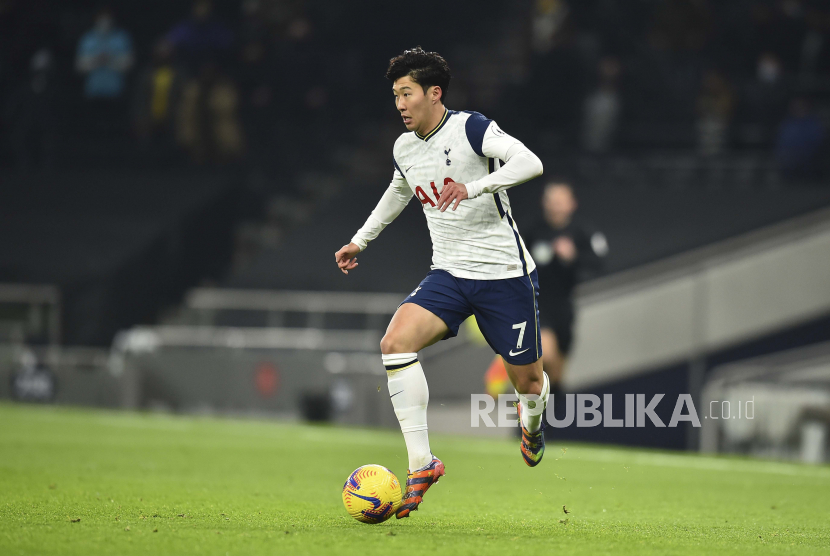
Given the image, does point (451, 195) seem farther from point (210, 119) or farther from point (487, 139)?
point (210, 119)

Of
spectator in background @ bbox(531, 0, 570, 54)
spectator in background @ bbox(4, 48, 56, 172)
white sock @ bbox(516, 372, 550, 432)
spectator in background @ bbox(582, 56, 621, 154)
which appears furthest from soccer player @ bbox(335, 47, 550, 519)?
spectator in background @ bbox(4, 48, 56, 172)

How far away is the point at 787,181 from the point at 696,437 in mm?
5414

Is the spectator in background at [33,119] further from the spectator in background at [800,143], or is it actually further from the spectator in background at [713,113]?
the spectator in background at [800,143]

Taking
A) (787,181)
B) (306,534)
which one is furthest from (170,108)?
(306,534)

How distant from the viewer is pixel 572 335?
10.3 m

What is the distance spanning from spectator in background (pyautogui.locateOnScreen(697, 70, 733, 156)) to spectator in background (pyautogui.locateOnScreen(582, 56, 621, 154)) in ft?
3.89

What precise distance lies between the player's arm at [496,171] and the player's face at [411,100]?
0.23 m

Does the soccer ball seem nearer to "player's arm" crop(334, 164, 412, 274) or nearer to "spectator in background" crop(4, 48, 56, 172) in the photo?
"player's arm" crop(334, 164, 412, 274)

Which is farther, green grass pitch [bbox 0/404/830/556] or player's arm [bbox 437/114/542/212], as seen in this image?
player's arm [bbox 437/114/542/212]

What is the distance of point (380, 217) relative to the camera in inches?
234

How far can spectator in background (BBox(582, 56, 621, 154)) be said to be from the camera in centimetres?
1580

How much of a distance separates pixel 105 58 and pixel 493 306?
13.4 meters

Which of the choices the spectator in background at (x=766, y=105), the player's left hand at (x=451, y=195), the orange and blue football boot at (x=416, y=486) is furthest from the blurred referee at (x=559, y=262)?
the spectator in background at (x=766, y=105)

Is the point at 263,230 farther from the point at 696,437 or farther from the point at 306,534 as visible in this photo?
the point at 306,534
